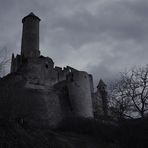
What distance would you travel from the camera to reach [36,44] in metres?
36.6

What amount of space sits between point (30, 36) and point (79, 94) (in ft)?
44.6

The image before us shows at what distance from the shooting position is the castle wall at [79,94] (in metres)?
27.0

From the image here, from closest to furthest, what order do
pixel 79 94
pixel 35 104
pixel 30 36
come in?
pixel 35 104, pixel 79 94, pixel 30 36

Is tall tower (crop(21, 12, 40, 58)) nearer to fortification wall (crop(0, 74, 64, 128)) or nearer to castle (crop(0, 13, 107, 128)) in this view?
castle (crop(0, 13, 107, 128))

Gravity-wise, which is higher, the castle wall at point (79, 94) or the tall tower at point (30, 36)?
the tall tower at point (30, 36)

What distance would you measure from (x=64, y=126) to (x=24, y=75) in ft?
26.3

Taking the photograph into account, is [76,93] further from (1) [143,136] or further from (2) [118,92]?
(1) [143,136]

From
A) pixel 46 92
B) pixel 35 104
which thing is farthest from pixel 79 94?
pixel 35 104

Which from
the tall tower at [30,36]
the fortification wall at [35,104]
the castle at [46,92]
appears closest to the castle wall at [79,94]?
the castle at [46,92]

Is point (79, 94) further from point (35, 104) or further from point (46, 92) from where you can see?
point (35, 104)

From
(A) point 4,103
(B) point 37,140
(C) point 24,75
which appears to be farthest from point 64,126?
(B) point 37,140

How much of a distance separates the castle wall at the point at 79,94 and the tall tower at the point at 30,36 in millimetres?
8887

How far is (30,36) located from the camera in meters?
36.6

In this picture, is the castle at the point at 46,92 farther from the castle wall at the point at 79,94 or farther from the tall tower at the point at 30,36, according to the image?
the tall tower at the point at 30,36
